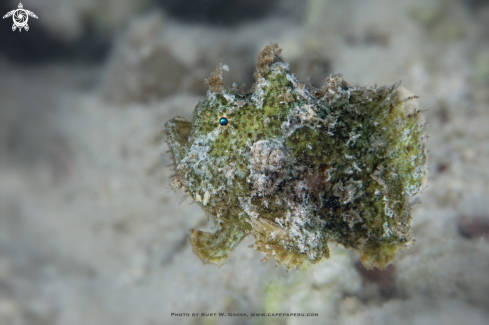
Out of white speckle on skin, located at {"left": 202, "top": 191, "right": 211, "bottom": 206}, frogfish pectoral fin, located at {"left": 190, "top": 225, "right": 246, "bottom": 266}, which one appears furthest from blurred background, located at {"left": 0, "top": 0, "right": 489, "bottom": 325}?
white speckle on skin, located at {"left": 202, "top": 191, "right": 211, "bottom": 206}

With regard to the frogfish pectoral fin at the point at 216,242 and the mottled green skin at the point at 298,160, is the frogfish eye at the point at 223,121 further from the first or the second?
the frogfish pectoral fin at the point at 216,242

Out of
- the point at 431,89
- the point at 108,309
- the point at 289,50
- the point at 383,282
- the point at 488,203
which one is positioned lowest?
the point at 383,282

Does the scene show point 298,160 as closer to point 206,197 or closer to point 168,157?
point 206,197

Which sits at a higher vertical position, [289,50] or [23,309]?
[289,50]

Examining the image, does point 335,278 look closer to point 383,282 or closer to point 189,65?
point 383,282

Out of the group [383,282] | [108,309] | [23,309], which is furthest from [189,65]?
[23,309]

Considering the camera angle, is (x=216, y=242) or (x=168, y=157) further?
(x=168, y=157)

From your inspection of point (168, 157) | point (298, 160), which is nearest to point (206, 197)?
point (298, 160)
